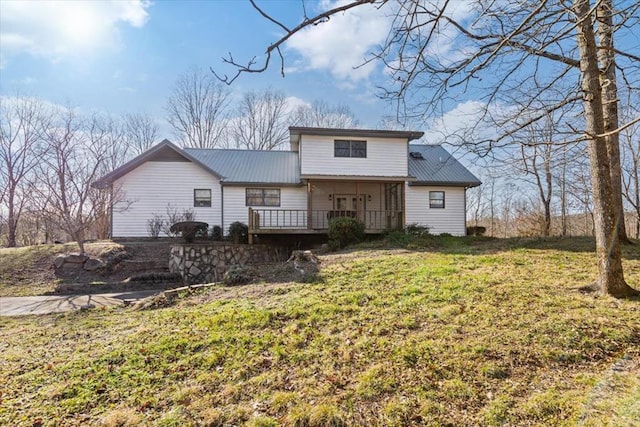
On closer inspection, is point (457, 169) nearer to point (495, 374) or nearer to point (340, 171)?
point (340, 171)

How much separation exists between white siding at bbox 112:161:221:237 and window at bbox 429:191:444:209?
10418 millimetres

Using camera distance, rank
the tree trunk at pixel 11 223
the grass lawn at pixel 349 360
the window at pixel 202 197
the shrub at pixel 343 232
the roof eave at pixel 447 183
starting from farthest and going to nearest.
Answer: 1. the tree trunk at pixel 11 223
2. the roof eave at pixel 447 183
3. the window at pixel 202 197
4. the shrub at pixel 343 232
5. the grass lawn at pixel 349 360

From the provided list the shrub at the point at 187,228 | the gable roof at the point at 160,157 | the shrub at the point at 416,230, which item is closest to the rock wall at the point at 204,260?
the shrub at the point at 187,228

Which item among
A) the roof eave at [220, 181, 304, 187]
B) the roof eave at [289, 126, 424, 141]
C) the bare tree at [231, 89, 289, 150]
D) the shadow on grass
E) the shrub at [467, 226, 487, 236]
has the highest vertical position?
the bare tree at [231, 89, 289, 150]

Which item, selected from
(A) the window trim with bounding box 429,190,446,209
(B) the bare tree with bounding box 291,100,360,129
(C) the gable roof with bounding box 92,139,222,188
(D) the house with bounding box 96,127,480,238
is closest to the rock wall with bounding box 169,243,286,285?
(D) the house with bounding box 96,127,480,238

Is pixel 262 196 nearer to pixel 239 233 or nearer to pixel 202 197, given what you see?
pixel 239 233

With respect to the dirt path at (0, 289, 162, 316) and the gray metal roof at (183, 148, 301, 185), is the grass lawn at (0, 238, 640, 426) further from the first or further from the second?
the gray metal roof at (183, 148, 301, 185)

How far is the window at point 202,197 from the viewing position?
15.8 metres

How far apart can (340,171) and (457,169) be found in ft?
22.5

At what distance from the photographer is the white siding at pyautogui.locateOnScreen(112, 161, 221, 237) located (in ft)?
50.5

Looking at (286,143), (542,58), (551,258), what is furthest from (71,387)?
(286,143)

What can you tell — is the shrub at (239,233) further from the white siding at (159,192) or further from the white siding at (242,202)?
the white siding at (159,192)

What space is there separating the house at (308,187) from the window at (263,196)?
5cm

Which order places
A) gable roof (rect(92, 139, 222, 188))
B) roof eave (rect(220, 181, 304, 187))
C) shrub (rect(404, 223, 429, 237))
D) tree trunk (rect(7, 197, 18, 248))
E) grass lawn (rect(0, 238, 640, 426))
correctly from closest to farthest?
grass lawn (rect(0, 238, 640, 426)) < shrub (rect(404, 223, 429, 237)) < gable roof (rect(92, 139, 222, 188)) < roof eave (rect(220, 181, 304, 187)) < tree trunk (rect(7, 197, 18, 248))
